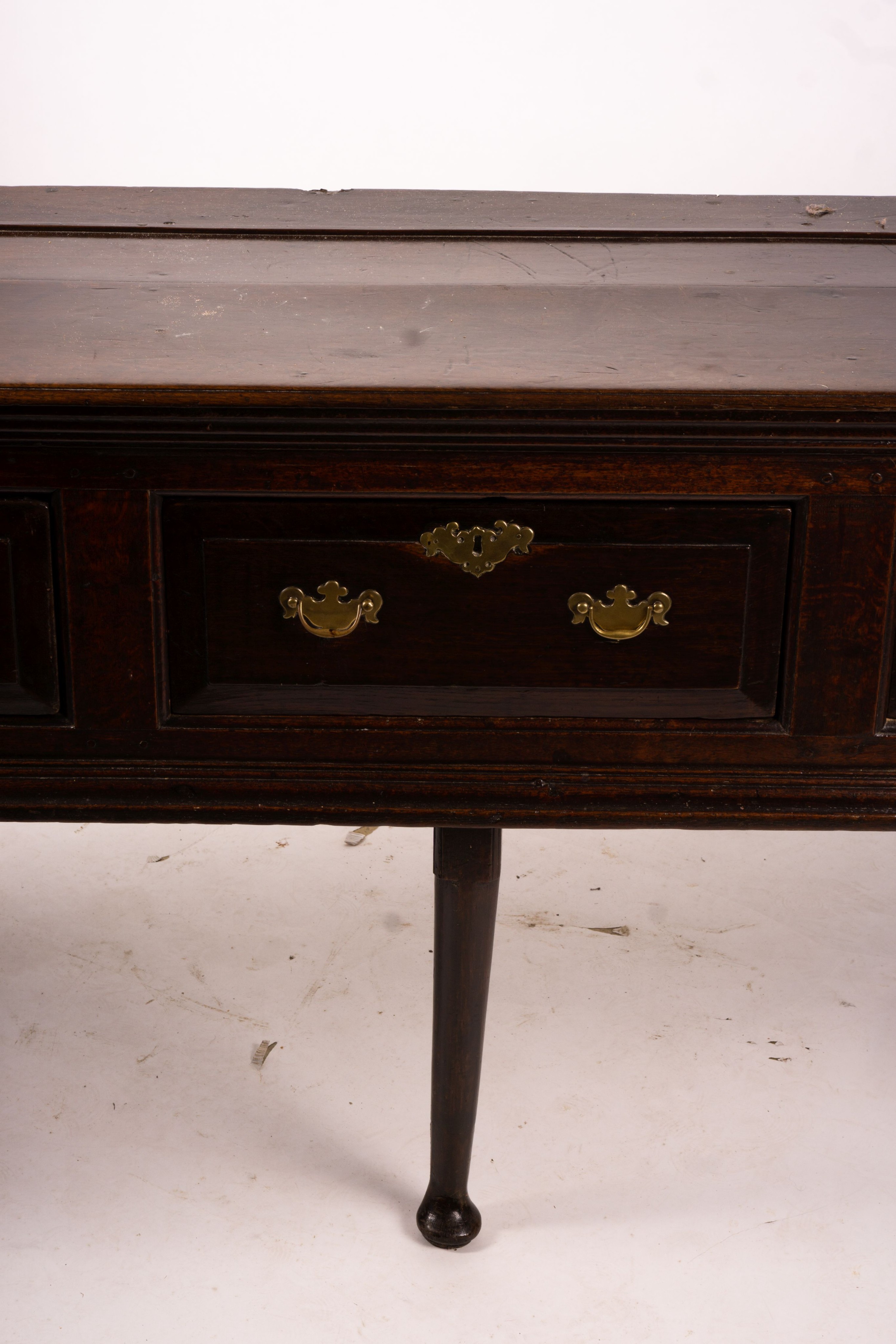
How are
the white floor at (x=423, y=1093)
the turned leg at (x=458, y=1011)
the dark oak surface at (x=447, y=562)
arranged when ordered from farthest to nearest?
the white floor at (x=423, y=1093) → the turned leg at (x=458, y=1011) → the dark oak surface at (x=447, y=562)

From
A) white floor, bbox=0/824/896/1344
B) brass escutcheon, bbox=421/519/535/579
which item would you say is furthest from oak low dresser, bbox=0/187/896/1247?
white floor, bbox=0/824/896/1344

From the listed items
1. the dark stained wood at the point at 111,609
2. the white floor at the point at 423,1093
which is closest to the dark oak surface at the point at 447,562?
the dark stained wood at the point at 111,609

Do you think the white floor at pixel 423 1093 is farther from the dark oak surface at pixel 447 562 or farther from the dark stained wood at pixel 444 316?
the dark stained wood at pixel 444 316

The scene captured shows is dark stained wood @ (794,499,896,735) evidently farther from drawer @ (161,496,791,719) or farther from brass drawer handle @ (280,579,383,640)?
brass drawer handle @ (280,579,383,640)

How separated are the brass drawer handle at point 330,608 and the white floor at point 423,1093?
0.65m

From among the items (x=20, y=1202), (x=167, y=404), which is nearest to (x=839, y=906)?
(x=20, y=1202)

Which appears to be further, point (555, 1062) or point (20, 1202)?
point (555, 1062)

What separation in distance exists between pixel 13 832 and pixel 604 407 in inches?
58.8

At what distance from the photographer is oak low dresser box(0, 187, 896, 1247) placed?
95 centimetres

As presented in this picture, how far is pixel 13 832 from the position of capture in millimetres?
2119

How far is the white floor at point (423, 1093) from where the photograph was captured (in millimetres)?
1240

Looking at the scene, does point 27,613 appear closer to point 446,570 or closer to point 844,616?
point 446,570

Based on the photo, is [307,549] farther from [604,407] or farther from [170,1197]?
[170,1197]

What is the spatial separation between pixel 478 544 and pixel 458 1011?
441mm
